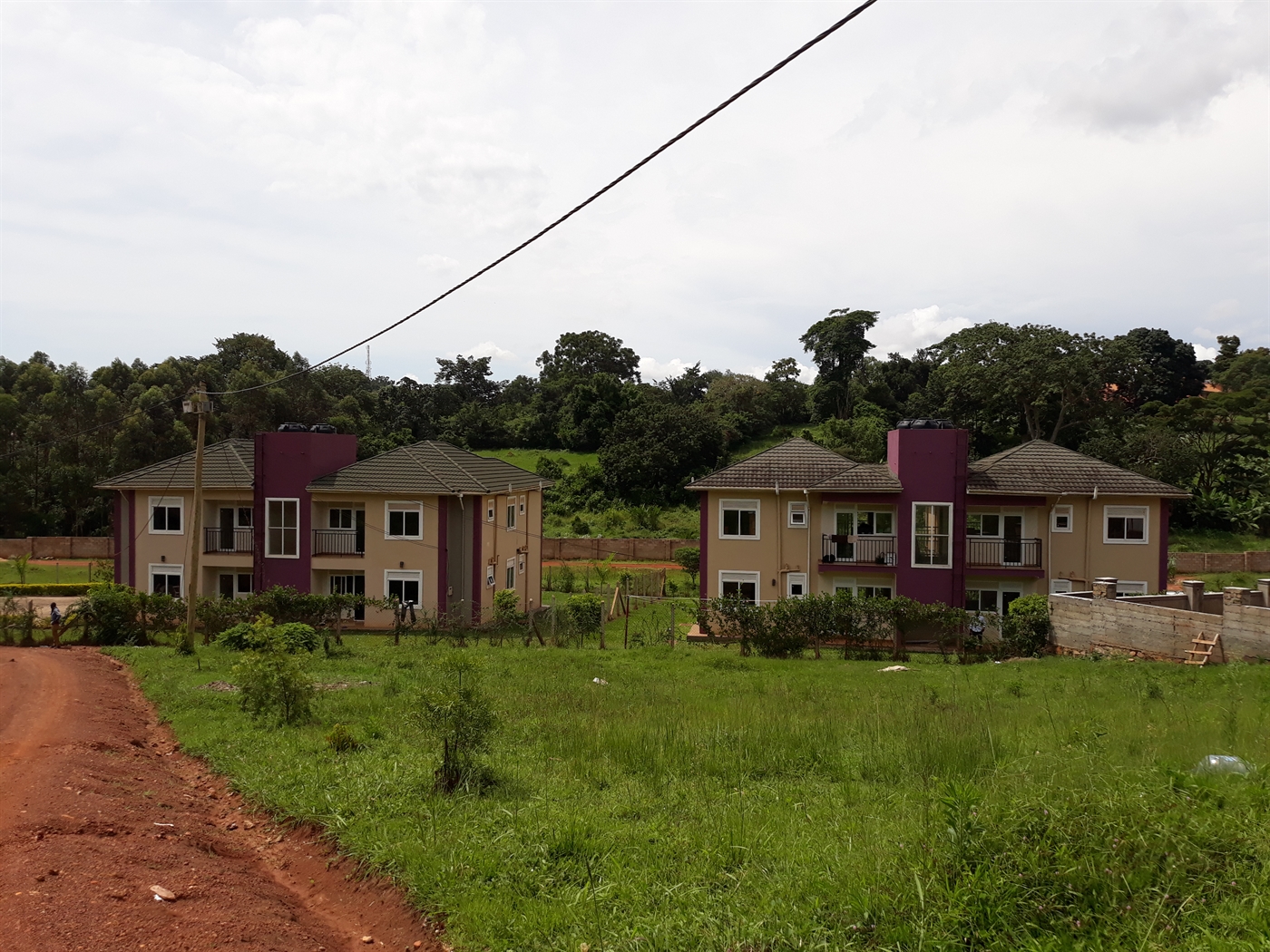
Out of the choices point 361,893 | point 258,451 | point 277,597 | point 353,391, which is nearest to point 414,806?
point 361,893

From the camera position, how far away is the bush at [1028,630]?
23.1m

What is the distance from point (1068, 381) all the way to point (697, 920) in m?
53.5

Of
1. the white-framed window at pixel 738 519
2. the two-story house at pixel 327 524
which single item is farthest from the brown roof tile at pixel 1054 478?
the two-story house at pixel 327 524

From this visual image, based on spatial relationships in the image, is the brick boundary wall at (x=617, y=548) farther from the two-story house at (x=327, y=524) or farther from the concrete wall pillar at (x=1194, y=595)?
the concrete wall pillar at (x=1194, y=595)

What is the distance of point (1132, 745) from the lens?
9117 millimetres

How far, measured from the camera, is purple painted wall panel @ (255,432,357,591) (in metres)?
28.9

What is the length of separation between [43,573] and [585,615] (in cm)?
3249

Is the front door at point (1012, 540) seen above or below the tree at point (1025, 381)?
below

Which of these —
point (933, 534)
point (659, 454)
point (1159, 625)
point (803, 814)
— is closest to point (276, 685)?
point (803, 814)

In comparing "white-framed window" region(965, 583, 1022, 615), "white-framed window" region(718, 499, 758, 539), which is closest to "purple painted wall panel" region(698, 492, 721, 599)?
"white-framed window" region(718, 499, 758, 539)

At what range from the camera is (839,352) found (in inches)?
2874

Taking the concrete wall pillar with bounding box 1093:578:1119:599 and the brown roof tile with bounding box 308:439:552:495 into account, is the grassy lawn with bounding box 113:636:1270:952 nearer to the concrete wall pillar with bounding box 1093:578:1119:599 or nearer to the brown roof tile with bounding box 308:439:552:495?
the concrete wall pillar with bounding box 1093:578:1119:599

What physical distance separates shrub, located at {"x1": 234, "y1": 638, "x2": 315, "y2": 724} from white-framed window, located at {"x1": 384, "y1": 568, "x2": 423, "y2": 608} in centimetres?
1523

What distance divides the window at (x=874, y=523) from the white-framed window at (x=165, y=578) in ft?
78.3
